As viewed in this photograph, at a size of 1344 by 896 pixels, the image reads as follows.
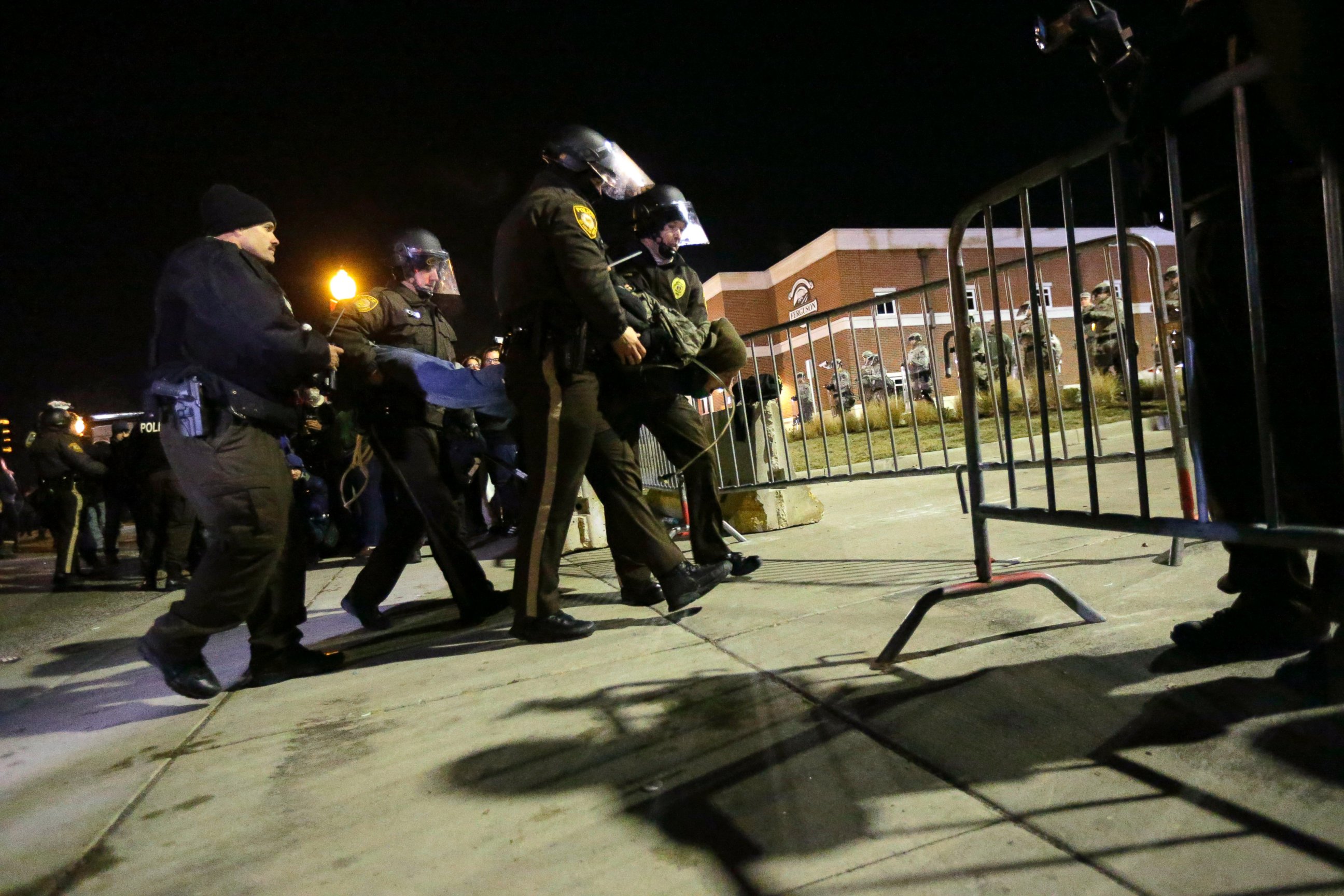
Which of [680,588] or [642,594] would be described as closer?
[680,588]

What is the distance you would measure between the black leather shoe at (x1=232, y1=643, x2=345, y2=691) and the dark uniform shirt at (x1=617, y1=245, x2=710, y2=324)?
222cm

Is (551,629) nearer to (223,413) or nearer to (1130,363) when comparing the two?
(223,413)

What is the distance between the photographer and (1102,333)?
26.5 ft

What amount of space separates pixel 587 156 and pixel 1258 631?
2.79m

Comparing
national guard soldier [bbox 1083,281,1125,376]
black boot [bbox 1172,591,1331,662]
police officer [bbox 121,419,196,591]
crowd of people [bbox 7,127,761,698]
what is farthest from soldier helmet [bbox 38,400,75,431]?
black boot [bbox 1172,591,1331,662]

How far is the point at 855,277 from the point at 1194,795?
3007cm

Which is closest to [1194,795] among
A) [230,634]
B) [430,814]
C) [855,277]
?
[430,814]

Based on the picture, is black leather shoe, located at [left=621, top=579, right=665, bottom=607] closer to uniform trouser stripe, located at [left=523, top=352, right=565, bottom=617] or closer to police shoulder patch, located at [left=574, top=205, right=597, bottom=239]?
uniform trouser stripe, located at [left=523, top=352, right=565, bottom=617]

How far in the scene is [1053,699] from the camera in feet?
5.52

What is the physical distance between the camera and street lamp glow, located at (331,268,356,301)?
384 inches

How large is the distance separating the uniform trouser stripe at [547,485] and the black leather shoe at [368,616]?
1228mm

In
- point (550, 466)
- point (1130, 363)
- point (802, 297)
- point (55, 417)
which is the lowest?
point (550, 466)

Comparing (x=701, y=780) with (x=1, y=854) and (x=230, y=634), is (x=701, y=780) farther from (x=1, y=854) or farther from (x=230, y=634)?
(x=230, y=634)

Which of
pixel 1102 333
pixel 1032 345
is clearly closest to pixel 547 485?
pixel 1032 345
